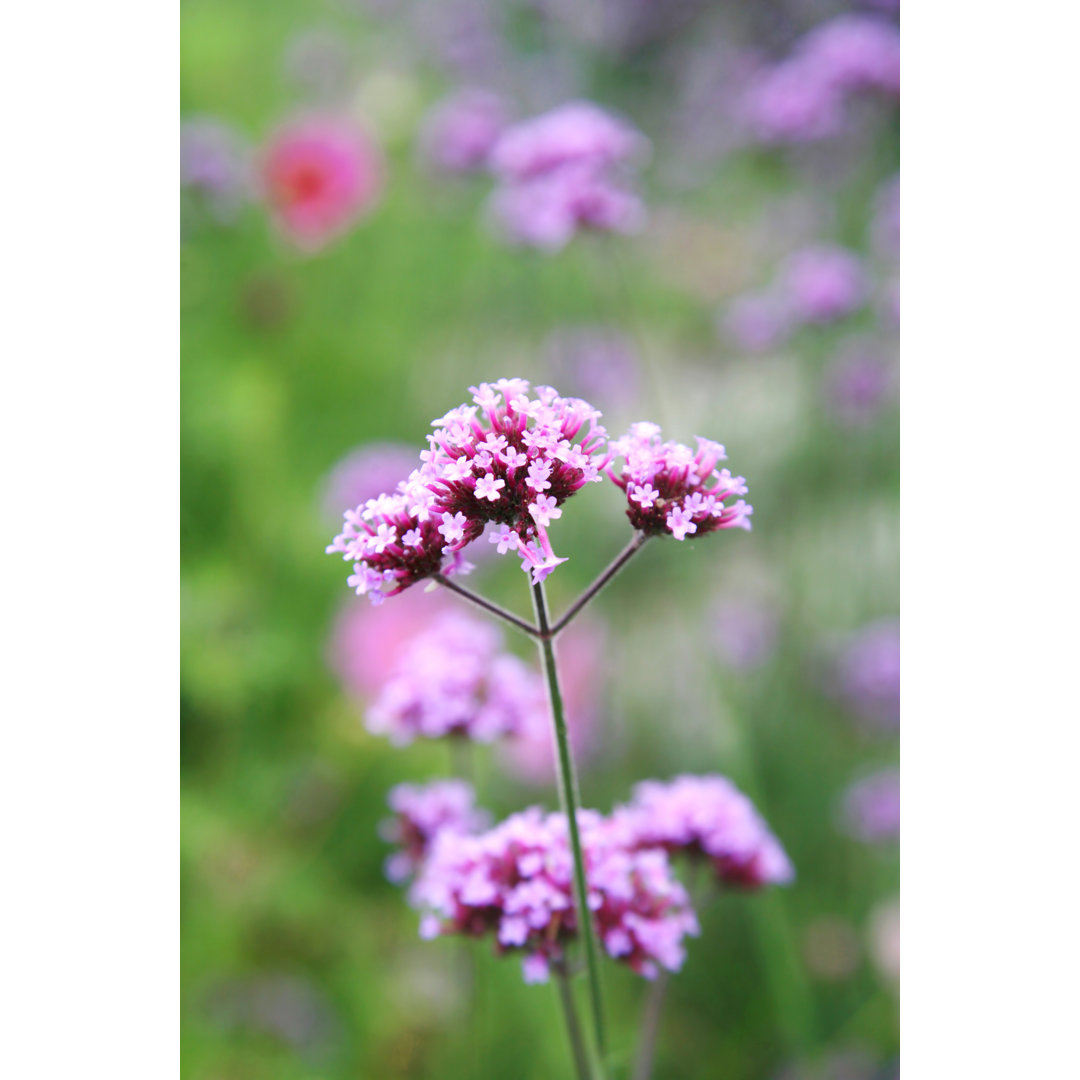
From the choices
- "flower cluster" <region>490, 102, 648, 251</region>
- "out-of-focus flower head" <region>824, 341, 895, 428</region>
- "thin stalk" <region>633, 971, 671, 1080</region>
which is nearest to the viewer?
"thin stalk" <region>633, 971, 671, 1080</region>

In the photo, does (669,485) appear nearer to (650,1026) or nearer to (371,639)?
(650,1026)

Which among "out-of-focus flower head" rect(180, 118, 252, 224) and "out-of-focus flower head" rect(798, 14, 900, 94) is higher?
"out-of-focus flower head" rect(180, 118, 252, 224)

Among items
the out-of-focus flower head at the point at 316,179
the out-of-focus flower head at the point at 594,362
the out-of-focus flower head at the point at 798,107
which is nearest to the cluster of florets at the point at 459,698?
the out-of-focus flower head at the point at 594,362

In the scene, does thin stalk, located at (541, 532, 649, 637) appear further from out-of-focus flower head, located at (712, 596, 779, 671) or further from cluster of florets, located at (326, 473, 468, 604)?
out-of-focus flower head, located at (712, 596, 779, 671)

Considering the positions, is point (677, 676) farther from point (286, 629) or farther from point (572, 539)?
point (286, 629)

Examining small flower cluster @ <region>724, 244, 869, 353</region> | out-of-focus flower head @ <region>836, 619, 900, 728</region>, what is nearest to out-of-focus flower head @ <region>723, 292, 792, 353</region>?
small flower cluster @ <region>724, 244, 869, 353</region>

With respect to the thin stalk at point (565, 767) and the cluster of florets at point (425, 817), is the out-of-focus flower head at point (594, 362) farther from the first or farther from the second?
the thin stalk at point (565, 767)
